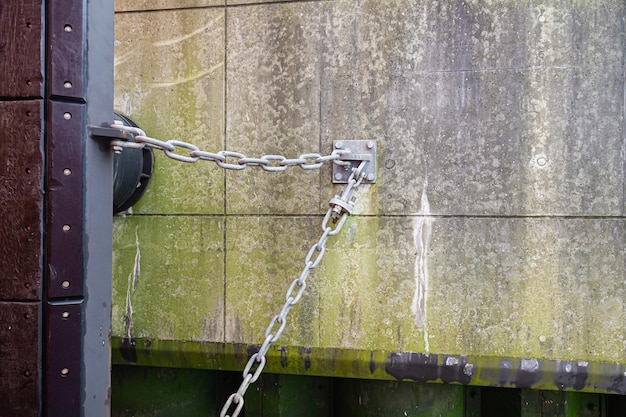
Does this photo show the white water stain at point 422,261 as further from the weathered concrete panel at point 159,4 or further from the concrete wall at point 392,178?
the weathered concrete panel at point 159,4

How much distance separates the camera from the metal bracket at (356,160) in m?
2.98

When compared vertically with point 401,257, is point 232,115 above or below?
above

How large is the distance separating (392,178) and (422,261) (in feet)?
1.94

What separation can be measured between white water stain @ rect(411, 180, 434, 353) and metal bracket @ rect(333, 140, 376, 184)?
38cm

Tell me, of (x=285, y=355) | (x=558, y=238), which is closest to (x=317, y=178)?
(x=285, y=355)

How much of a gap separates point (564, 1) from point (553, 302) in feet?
6.37

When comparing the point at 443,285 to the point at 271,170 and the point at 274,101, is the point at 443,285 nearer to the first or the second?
the point at 271,170

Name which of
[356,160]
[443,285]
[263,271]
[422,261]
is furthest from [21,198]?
[443,285]

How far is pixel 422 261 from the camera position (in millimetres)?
2977

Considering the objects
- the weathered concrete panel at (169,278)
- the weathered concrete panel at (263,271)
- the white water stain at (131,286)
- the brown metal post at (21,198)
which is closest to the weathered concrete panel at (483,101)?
the weathered concrete panel at (263,271)

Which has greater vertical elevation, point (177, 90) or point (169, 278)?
point (177, 90)

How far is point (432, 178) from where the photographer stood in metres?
2.98

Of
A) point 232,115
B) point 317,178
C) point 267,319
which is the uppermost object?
point 232,115

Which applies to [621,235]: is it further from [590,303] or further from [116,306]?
[116,306]
